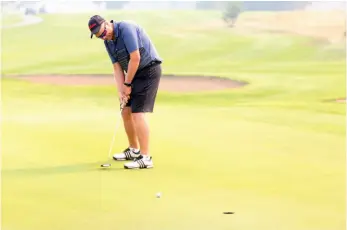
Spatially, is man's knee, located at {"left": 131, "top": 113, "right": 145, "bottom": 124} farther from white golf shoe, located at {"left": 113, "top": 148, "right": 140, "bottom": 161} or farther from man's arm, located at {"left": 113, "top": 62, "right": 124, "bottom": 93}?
white golf shoe, located at {"left": 113, "top": 148, "right": 140, "bottom": 161}

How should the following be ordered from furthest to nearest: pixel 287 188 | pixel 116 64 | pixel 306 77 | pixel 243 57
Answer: pixel 243 57
pixel 306 77
pixel 116 64
pixel 287 188

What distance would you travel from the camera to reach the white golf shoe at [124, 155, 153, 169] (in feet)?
18.0

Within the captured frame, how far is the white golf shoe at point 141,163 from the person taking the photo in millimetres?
5473

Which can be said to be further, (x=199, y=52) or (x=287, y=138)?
(x=199, y=52)

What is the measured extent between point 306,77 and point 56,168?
11.3 metres

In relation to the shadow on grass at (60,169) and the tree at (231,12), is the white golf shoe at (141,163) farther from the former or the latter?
the tree at (231,12)

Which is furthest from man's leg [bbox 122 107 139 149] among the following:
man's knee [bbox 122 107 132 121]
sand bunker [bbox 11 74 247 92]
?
sand bunker [bbox 11 74 247 92]

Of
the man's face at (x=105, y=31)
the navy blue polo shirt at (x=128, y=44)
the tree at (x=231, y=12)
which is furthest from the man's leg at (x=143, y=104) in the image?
the tree at (x=231, y=12)

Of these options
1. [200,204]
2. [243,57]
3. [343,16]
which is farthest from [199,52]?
[200,204]

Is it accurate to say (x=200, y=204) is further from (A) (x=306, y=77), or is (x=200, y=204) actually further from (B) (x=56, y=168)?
(A) (x=306, y=77)

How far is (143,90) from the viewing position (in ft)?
18.5

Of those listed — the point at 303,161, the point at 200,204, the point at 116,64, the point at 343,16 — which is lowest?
the point at 200,204

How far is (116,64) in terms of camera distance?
5.73 m

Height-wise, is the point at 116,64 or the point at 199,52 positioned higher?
the point at 199,52
